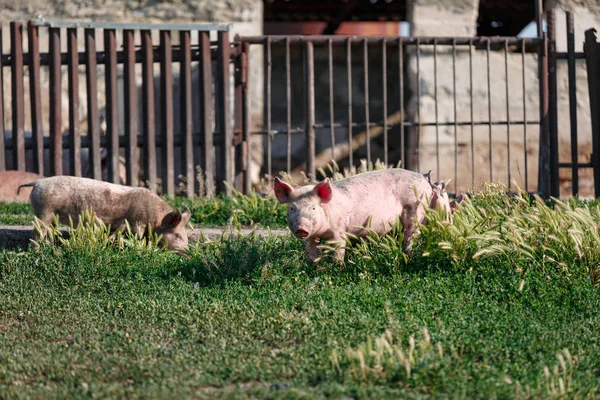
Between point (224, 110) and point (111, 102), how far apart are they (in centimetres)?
135

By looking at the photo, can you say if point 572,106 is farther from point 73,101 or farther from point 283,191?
point 73,101

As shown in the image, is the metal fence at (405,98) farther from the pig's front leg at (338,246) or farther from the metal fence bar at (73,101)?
the pig's front leg at (338,246)

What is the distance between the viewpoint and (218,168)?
35.3 ft

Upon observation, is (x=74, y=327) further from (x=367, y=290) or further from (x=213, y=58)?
(x=213, y=58)

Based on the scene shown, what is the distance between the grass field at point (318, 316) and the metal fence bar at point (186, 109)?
3.79 meters

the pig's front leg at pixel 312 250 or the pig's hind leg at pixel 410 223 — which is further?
the pig's hind leg at pixel 410 223

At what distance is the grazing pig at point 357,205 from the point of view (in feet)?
19.0

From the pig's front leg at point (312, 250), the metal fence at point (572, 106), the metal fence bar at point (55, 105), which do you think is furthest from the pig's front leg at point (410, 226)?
the metal fence bar at point (55, 105)

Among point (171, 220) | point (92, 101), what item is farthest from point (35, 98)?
point (171, 220)

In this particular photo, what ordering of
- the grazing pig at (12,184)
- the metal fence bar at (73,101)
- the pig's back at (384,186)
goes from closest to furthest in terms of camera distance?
the pig's back at (384,186) → the grazing pig at (12,184) → the metal fence bar at (73,101)

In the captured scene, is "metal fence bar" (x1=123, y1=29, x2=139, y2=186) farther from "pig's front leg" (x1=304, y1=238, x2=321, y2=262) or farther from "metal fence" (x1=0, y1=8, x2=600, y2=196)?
"pig's front leg" (x1=304, y1=238, x2=321, y2=262)

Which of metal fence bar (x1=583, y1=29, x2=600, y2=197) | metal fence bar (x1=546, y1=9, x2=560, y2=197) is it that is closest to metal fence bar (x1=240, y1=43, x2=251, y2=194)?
metal fence bar (x1=546, y1=9, x2=560, y2=197)

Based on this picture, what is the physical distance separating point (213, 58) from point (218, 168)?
1376mm

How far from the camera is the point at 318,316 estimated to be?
5.13 metres
